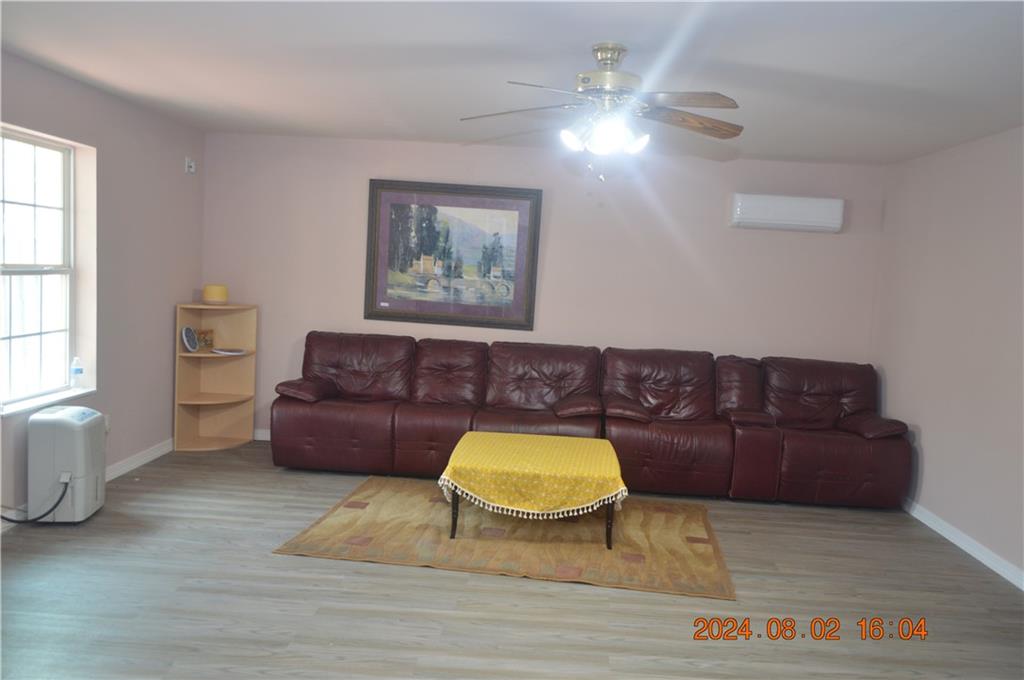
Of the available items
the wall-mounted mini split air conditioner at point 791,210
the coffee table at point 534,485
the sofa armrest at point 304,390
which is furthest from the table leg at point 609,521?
the wall-mounted mini split air conditioner at point 791,210

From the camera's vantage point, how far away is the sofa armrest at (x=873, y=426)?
16.2 feet

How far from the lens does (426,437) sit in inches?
202

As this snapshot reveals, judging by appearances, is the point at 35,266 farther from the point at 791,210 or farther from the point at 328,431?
the point at 791,210

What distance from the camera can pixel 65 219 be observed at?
4449 mm

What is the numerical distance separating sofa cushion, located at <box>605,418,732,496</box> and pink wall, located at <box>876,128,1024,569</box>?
1.30m

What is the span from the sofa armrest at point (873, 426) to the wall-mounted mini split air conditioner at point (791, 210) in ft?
4.73

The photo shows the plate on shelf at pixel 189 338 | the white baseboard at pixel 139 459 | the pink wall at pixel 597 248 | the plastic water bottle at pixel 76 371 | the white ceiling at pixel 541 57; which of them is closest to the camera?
the white ceiling at pixel 541 57

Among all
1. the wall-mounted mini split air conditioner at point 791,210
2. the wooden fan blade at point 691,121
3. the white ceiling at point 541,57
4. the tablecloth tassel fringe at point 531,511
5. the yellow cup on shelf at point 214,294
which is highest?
the white ceiling at point 541,57

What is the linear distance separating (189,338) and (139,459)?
95 centimetres

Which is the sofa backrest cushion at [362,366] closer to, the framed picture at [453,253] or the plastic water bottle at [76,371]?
the framed picture at [453,253]

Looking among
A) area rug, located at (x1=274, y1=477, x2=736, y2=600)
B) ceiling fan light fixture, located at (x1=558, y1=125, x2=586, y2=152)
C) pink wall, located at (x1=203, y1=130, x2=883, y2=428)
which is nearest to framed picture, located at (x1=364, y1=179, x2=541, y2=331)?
pink wall, located at (x1=203, y1=130, x2=883, y2=428)

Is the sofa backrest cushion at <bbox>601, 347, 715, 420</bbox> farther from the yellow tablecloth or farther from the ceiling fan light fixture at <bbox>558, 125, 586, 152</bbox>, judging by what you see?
the ceiling fan light fixture at <bbox>558, 125, 586, 152</bbox>

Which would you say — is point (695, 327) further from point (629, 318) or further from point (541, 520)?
point (541, 520)

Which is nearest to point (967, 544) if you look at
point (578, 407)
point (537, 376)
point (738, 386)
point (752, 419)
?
point (752, 419)
